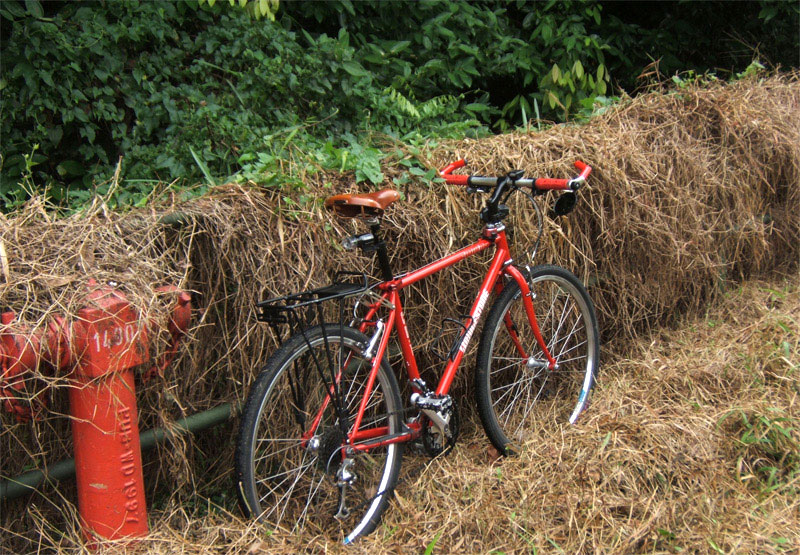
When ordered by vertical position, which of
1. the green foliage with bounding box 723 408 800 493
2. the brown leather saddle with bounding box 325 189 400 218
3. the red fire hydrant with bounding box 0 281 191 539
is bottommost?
the green foliage with bounding box 723 408 800 493

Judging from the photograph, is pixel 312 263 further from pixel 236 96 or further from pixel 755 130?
pixel 755 130

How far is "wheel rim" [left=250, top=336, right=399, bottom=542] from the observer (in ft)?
7.43

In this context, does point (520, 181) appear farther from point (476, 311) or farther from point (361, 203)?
point (361, 203)

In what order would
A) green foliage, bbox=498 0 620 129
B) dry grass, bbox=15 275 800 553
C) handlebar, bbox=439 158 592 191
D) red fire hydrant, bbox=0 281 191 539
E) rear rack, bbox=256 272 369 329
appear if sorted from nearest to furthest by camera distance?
red fire hydrant, bbox=0 281 191 539
rear rack, bbox=256 272 369 329
dry grass, bbox=15 275 800 553
handlebar, bbox=439 158 592 191
green foliage, bbox=498 0 620 129

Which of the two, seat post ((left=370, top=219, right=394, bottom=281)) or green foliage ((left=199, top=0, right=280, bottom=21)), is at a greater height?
green foliage ((left=199, top=0, right=280, bottom=21))

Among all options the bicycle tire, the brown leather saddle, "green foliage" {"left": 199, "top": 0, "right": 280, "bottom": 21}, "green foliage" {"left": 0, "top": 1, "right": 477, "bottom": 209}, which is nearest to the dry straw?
the bicycle tire

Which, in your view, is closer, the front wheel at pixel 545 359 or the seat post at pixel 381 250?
the seat post at pixel 381 250

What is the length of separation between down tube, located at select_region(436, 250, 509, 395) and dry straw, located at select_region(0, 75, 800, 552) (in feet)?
0.65

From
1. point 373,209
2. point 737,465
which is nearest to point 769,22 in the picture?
point 737,465

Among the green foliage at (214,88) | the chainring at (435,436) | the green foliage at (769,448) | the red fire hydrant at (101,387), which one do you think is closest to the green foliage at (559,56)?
the green foliage at (214,88)

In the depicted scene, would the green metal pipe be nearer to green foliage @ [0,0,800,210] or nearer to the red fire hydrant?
the red fire hydrant

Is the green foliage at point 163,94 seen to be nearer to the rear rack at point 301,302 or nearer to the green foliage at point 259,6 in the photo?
the green foliage at point 259,6

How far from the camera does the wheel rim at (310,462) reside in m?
2.27

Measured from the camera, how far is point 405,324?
100 inches
